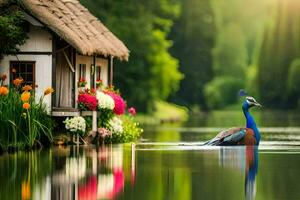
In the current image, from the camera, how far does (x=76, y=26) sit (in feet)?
112

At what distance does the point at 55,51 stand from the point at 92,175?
457 inches

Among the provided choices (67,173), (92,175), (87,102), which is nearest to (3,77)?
(87,102)

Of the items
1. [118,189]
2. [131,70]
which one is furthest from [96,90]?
[131,70]

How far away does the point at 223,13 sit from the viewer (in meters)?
142

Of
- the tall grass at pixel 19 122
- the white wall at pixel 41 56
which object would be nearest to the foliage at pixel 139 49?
the white wall at pixel 41 56

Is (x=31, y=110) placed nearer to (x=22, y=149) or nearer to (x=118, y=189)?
(x=22, y=149)

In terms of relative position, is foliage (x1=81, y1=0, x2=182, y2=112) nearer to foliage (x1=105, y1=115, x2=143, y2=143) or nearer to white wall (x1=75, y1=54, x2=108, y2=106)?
white wall (x1=75, y1=54, x2=108, y2=106)

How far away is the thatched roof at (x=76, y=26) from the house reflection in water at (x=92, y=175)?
3888 mm

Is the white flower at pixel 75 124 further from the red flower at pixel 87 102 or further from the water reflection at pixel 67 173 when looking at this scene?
the water reflection at pixel 67 173

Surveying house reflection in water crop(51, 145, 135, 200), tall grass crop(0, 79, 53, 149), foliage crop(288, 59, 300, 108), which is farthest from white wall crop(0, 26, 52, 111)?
foliage crop(288, 59, 300, 108)

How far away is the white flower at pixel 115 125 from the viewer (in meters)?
34.8

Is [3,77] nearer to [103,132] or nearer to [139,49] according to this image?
[103,132]

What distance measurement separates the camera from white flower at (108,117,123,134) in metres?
34.8

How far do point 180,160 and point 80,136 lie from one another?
25.0 ft
